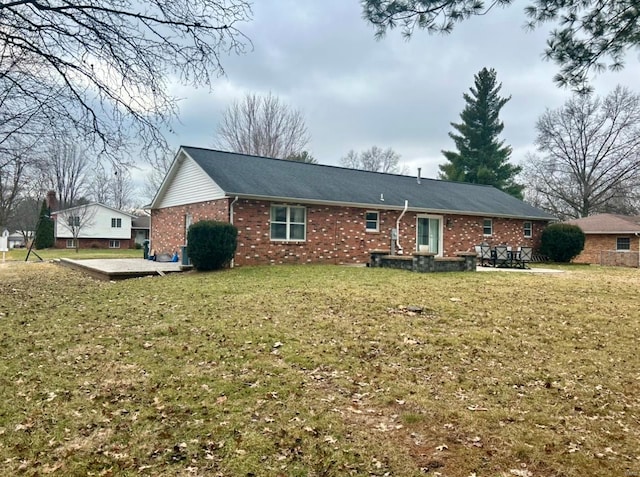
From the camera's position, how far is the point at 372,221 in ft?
56.0

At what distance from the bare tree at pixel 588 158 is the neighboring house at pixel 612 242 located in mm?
7688

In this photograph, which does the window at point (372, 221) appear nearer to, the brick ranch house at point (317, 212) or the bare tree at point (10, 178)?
the brick ranch house at point (317, 212)

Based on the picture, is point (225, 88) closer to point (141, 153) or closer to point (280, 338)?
point (141, 153)

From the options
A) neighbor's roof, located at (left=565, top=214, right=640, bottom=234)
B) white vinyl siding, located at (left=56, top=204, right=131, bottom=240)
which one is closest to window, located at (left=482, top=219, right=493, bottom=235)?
neighbor's roof, located at (left=565, top=214, right=640, bottom=234)

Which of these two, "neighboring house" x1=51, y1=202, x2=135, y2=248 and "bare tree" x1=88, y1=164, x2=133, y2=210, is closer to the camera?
"neighboring house" x1=51, y1=202, x2=135, y2=248

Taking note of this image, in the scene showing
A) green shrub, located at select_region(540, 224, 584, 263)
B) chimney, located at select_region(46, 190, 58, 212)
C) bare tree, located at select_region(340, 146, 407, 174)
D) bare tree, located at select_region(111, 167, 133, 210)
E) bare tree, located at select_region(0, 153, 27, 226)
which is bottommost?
green shrub, located at select_region(540, 224, 584, 263)

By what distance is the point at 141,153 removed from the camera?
648 cm

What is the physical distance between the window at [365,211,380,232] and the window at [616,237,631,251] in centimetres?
1611

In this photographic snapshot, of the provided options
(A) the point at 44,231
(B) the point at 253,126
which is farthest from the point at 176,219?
(A) the point at 44,231

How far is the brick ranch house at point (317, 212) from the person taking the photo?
14.7 meters

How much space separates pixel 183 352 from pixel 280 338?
125 cm

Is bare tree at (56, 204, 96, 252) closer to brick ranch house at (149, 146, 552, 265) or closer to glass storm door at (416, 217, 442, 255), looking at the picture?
brick ranch house at (149, 146, 552, 265)

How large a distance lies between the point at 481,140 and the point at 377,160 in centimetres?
1000

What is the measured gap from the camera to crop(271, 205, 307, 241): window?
15.0 m
